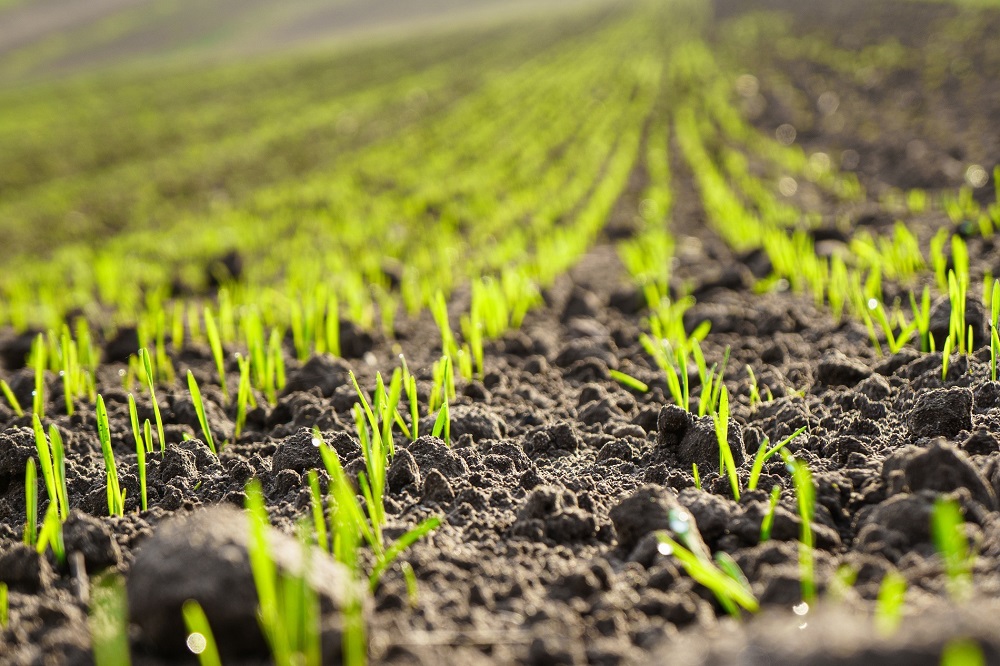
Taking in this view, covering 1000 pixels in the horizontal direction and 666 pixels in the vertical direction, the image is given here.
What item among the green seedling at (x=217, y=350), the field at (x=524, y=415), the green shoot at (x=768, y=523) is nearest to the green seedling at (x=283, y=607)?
the field at (x=524, y=415)

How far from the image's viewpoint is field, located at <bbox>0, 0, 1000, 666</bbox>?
3.35 ft

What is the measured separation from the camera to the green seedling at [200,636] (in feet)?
3.00

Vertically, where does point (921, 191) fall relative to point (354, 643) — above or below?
below

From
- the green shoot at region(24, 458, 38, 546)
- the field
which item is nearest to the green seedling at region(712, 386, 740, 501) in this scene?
the field

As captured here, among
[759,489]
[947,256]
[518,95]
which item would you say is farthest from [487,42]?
[759,489]

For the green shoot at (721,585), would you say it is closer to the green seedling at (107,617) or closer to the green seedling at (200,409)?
the green seedling at (107,617)

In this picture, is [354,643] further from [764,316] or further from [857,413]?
[764,316]

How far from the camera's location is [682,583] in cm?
118

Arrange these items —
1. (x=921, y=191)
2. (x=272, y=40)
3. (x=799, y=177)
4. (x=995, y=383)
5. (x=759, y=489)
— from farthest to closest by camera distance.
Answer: (x=272, y=40) → (x=799, y=177) → (x=921, y=191) → (x=995, y=383) → (x=759, y=489)

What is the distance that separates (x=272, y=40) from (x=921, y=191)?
131ft

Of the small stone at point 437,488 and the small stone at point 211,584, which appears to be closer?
the small stone at point 211,584

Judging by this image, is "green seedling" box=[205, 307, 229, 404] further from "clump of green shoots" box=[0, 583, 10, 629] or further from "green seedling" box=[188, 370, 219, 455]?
"clump of green shoots" box=[0, 583, 10, 629]

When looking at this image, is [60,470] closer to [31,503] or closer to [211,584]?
[31,503]

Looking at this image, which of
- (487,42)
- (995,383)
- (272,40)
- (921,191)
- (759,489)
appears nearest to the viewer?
(759,489)
